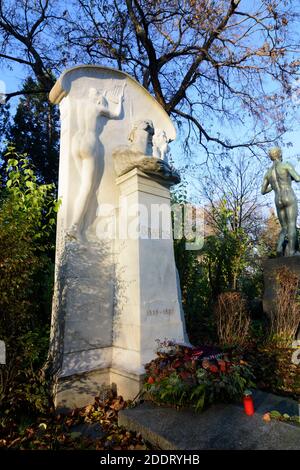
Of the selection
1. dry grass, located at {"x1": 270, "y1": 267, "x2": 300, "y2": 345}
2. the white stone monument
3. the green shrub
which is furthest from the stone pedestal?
dry grass, located at {"x1": 270, "y1": 267, "x2": 300, "y2": 345}

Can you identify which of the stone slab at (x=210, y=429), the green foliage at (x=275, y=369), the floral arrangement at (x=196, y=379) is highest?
the floral arrangement at (x=196, y=379)

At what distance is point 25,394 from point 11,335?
2.08 ft

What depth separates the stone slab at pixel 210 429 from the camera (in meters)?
2.31

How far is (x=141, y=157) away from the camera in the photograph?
408cm

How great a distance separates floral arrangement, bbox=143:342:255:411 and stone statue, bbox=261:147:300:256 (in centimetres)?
471

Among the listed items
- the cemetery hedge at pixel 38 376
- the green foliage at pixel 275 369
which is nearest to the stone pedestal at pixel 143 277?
the cemetery hedge at pixel 38 376

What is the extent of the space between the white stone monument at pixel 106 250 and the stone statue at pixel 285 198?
410 centimetres

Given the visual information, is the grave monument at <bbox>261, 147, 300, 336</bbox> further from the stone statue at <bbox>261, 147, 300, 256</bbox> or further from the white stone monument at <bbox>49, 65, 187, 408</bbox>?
the white stone monument at <bbox>49, 65, 187, 408</bbox>

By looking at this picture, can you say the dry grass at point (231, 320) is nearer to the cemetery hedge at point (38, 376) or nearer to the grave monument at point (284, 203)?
the cemetery hedge at point (38, 376)

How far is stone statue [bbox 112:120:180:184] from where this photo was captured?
410 cm

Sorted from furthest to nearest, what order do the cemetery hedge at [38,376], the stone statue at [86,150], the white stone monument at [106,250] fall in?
the stone statue at [86,150] → the white stone monument at [106,250] → the cemetery hedge at [38,376]

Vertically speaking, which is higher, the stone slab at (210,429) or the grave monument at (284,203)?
the grave monument at (284,203)

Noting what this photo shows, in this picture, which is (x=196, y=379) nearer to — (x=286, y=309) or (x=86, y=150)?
(x=86, y=150)
